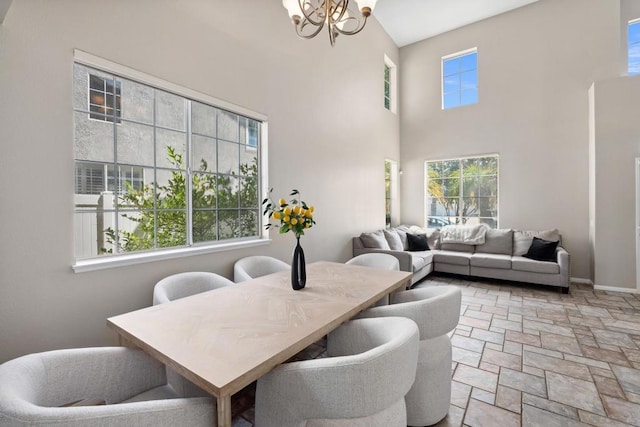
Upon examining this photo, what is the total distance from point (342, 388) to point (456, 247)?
4.90 metres

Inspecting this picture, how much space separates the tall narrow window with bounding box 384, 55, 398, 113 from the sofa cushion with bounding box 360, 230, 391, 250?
3.05 metres

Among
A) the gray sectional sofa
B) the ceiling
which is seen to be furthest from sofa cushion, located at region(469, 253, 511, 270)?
the ceiling

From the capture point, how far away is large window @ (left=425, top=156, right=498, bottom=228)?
18.0 ft

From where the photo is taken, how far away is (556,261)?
14.0 ft

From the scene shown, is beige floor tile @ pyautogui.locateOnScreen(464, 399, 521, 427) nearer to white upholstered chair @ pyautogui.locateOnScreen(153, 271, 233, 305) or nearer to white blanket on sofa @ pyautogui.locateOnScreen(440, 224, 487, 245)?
white upholstered chair @ pyautogui.locateOnScreen(153, 271, 233, 305)

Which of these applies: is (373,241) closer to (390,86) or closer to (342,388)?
(342,388)

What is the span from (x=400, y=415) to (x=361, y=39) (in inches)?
212

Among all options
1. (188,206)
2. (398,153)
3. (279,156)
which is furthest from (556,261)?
(188,206)

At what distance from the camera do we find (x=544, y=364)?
A: 2.32m

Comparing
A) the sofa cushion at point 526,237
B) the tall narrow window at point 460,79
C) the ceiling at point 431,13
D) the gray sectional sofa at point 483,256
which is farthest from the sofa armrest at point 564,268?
the ceiling at point 431,13

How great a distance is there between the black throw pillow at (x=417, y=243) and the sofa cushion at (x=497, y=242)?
0.89m

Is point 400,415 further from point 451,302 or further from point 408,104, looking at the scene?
point 408,104

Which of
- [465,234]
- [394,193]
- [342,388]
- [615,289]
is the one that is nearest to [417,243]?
[465,234]

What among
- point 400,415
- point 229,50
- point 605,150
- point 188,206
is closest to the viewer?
point 400,415
